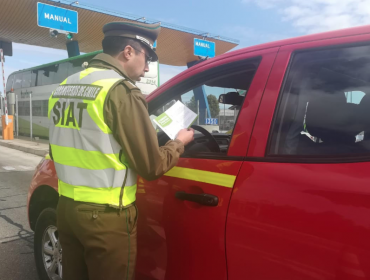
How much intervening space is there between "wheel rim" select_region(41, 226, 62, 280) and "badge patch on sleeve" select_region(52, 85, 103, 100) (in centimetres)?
120

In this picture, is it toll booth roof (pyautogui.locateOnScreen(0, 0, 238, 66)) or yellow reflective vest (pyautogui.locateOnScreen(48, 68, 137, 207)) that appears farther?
toll booth roof (pyautogui.locateOnScreen(0, 0, 238, 66))

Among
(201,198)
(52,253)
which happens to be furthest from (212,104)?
(52,253)

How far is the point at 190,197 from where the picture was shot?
1.67 m

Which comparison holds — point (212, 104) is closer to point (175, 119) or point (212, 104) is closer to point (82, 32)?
point (175, 119)

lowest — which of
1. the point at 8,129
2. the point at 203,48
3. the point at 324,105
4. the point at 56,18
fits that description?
the point at 8,129

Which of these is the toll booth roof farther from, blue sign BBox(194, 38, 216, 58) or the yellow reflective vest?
the yellow reflective vest

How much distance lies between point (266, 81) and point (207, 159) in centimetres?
49

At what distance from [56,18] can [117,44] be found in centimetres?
1488

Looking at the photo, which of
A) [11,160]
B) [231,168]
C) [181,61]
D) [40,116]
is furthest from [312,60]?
[181,61]

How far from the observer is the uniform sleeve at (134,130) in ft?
4.89

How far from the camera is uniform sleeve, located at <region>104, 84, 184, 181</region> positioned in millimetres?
1489

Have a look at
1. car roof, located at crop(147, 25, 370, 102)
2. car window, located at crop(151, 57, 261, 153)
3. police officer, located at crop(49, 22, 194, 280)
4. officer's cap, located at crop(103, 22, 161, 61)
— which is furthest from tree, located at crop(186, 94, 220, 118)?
police officer, located at crop(49, 22, 194, 280)

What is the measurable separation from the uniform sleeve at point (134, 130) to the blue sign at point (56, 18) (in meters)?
14.5

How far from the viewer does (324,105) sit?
1486 millimetres
